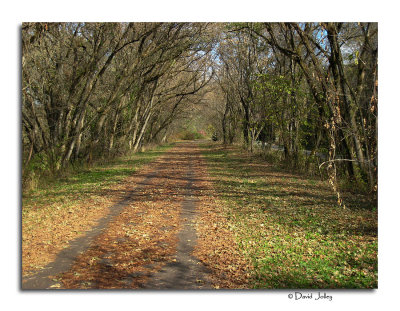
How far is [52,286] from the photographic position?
4562 mm

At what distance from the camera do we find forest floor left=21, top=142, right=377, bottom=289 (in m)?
4.85

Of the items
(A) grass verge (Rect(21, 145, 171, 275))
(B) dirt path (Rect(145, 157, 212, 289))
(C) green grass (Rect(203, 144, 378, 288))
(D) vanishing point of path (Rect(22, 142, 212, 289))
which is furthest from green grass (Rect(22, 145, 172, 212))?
(C) green grass (Rect(203, 144, 378, 288))

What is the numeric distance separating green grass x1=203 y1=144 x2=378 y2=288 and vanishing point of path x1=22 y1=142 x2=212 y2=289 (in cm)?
94

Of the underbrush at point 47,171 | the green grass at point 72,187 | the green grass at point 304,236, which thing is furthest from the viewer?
the green grass at point 72,187

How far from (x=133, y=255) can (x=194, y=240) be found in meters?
1.21

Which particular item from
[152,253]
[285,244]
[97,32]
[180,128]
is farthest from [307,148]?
[180,128]

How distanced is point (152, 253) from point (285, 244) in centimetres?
219

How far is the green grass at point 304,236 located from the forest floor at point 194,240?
0.05 feet

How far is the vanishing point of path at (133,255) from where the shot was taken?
15.5 ft

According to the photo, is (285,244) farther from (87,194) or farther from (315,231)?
(87,194)

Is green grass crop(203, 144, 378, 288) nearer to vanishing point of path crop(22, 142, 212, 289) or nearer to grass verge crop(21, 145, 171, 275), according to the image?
vanishing point of path crop(22, 142, 212, 289)

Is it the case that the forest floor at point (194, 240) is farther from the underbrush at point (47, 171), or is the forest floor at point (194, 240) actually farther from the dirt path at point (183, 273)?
the underbrush at point (47, 171)

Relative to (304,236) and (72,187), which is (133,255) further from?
(72,187)

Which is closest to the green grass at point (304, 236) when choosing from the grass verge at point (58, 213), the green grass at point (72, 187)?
the grass verge at point (58, 213)
